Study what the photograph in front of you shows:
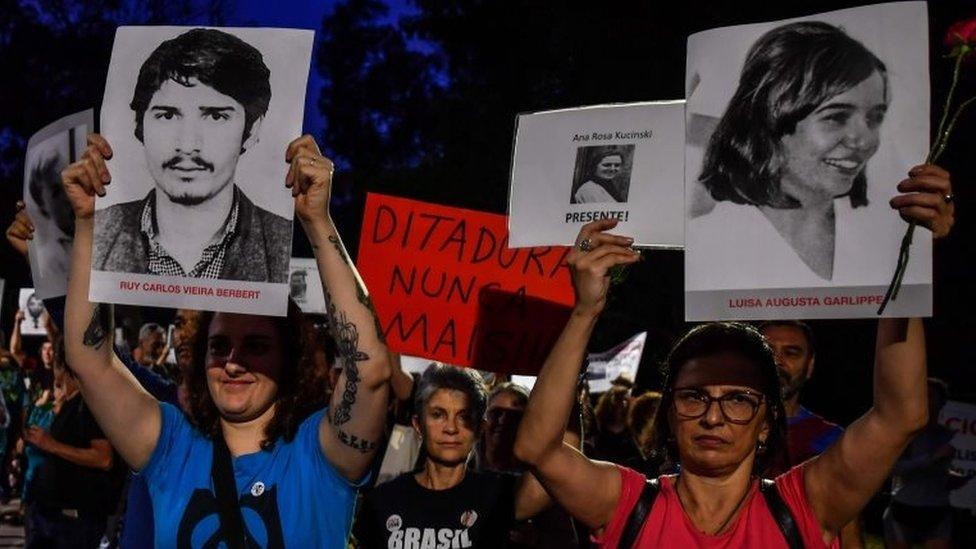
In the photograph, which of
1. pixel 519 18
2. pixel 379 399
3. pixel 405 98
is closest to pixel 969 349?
pixel 519 18

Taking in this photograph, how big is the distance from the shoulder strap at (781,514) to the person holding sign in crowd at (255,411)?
103cm

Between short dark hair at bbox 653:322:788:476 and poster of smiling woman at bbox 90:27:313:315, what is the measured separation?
1.11m

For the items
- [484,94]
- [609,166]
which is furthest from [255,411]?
[484,94]

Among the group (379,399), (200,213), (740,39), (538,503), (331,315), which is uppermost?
(740,39)

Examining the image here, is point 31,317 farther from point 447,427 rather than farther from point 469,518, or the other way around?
point 469,518

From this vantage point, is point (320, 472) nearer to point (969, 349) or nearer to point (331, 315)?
point (331, 315)

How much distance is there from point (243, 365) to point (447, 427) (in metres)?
1.33

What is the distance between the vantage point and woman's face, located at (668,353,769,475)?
3080 millimetres

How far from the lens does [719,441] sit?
121 inches

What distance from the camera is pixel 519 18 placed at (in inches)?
1183

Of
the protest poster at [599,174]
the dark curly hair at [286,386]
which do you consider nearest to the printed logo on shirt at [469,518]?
the dark curly hair at [286,386]

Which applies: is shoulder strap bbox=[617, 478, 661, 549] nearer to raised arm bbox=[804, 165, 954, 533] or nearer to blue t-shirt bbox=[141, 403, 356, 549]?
raised arm bbox=[804, 165, 954, 533]

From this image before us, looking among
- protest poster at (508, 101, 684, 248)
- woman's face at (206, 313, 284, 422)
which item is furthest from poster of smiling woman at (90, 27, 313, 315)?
protest poster at (508, 101, 684, 248)

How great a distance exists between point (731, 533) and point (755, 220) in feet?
2.67
